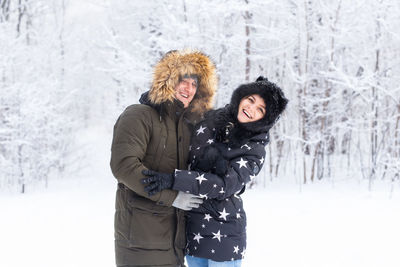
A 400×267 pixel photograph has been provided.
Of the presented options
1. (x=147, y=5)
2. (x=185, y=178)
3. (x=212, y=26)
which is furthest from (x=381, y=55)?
(x=185, y=178)

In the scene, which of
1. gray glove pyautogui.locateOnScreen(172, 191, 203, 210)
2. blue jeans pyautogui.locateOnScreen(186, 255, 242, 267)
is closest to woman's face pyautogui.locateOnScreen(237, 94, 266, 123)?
gray glove pyautogui.locateOnScreen(172, 191, 203, 210)

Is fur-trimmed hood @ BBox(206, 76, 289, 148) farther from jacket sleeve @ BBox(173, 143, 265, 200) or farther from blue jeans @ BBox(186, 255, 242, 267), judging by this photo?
blue jeans @ BBox(186, 255, 242, 267)

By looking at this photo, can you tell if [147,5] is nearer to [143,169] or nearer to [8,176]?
[8,176]

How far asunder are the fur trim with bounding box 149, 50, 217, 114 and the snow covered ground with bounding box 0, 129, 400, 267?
238 cm

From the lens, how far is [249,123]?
2.13 metres

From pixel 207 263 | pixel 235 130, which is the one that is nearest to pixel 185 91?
pixel 235 130

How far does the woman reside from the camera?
2057 mm

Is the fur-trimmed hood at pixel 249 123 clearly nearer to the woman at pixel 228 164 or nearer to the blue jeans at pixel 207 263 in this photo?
the woman at pixel 228 164

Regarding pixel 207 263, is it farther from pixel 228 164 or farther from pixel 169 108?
pixel 169 108

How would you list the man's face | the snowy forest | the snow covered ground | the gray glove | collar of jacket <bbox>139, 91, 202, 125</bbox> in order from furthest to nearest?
1. the snowy forest
2. the snow covered ground
3. the man's face
4. collar of jacket <bbox>139, 91, 202, 125</bbox>
5. the gray glove

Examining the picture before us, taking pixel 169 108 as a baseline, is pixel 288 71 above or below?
above

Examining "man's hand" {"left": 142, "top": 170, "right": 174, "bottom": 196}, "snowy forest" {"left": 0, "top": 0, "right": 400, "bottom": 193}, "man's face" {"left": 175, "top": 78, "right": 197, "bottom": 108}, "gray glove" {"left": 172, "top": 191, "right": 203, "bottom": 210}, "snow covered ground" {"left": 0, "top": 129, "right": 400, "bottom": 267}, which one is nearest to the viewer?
"man's hand" {"left": 142, "top": 170, "right": 174, "bottom": 196}

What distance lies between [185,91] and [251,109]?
1.27ft

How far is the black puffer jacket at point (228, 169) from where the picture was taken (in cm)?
207
